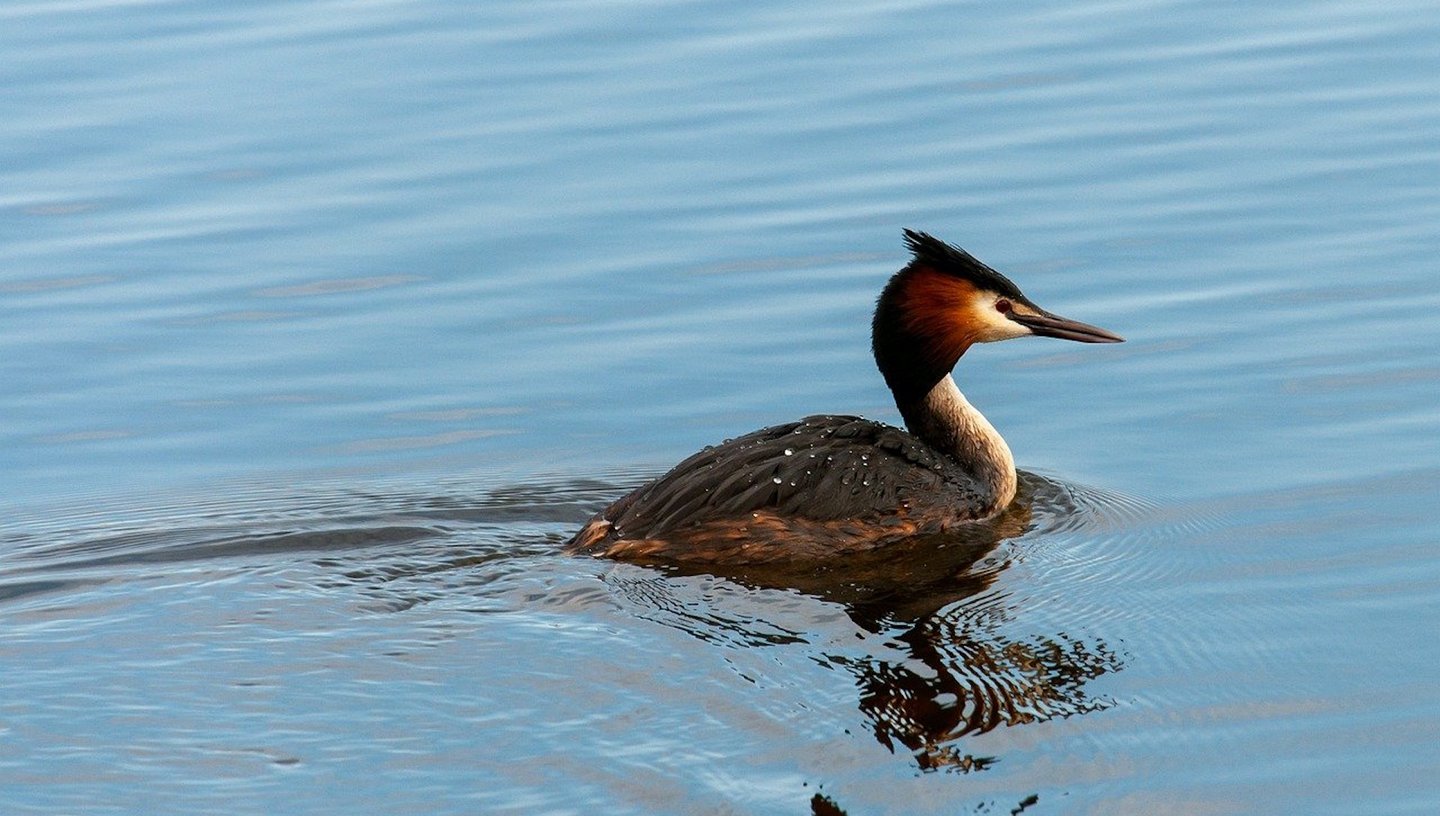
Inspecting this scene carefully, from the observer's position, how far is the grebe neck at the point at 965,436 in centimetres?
890

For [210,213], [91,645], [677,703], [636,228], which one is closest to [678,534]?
[677,703]

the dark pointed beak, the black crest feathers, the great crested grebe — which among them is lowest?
the great crested grebe

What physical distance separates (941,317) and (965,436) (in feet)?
1.77

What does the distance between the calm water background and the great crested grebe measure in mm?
342

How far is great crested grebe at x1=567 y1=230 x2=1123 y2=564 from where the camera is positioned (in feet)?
26.9

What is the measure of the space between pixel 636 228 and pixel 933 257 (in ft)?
9.62

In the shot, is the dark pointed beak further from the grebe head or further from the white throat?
the white throat

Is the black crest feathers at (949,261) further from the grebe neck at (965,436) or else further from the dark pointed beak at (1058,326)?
the grebe neck at (965,436)

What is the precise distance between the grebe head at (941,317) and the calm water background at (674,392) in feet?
1.77

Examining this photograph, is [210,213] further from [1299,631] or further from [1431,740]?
Result: [1431,740]

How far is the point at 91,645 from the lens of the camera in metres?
7.21

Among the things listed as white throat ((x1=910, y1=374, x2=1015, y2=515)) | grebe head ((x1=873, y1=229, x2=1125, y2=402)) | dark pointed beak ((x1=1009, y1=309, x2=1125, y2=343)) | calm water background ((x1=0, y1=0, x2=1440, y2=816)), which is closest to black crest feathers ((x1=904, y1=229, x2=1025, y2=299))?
grebe head ((x1=873, y1=229, x2=1125, y2=402))

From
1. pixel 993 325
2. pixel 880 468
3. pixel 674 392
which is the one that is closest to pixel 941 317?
pixel 993 325

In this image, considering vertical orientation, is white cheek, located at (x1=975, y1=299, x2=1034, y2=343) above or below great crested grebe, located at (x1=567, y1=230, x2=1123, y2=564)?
above
